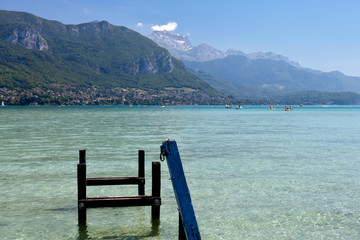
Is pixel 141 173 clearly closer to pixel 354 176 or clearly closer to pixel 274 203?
pixel 274 203

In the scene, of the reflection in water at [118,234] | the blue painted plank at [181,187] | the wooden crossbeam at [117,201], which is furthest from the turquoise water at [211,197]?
the blue painted plank at [181,187]

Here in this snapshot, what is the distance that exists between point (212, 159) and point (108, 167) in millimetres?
7919

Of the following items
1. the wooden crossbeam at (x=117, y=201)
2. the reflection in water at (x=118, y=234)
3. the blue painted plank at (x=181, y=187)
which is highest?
the blue painted plank at (x=181, y=187)

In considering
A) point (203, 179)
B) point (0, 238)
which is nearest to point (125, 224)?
point (0, 238)

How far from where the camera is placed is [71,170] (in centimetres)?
2119

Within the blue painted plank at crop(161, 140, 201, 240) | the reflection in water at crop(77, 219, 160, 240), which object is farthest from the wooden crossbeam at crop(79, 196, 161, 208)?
the blue painted plank at crop(161, 140, 201, 240)

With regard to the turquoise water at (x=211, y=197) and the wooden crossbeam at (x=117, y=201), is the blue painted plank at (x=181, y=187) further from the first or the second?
the turquoise water at (x=211, y=197)

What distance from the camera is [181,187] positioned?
7.89 metres

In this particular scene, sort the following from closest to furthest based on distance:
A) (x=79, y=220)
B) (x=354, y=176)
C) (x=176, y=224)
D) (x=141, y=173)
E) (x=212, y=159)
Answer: (x=79, y=220)
(x=176, y=224)
(x=141, y=173)
(x=354, y=176)
(x=212, y=159)

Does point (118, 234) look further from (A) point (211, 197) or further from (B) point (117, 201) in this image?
(A) point (211, 197)

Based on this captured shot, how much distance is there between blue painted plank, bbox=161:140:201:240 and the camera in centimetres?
773

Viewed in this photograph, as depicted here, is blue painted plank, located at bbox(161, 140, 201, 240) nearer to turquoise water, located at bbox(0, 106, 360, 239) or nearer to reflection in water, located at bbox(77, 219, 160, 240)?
turquoise water, located at bbox(0, 106, 360, 239)

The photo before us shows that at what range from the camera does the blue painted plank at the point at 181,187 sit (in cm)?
773

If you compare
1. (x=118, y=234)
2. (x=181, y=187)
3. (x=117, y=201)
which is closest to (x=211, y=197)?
(x=118, y=234)
